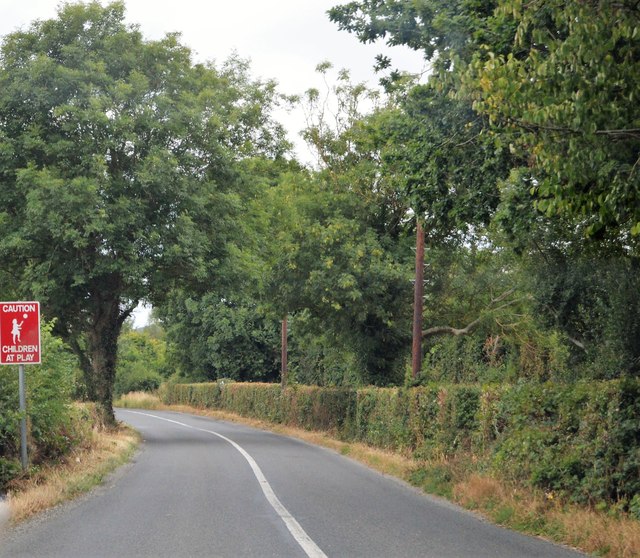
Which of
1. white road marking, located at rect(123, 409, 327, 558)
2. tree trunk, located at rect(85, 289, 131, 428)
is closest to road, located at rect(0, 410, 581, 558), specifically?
white road marking, located at rect(123, 409, 327, 558)

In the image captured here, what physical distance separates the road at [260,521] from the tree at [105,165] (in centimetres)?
1067

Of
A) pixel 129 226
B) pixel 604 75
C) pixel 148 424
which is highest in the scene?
pixel 129 226

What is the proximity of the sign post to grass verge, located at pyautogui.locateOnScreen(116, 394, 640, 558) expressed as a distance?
6.96m

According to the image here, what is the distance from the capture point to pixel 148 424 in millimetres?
46219

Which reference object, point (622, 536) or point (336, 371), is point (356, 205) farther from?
point (622, 536)

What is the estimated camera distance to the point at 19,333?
15.2 m

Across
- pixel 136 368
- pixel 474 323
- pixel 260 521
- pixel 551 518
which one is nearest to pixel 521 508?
pixel 551 518

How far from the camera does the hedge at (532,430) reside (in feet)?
38.8

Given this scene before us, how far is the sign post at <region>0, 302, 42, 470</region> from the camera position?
588 inches

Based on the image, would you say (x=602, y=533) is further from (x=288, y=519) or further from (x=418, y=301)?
(x=418, y=301)

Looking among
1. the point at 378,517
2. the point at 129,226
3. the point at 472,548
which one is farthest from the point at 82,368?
the point at 472,548

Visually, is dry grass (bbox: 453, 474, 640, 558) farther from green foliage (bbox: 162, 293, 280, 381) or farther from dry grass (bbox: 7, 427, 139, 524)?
green foliage (bbox: 162, 293, 280, 381)

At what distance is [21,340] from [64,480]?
245 centimetres

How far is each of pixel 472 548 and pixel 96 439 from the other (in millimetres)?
14992
